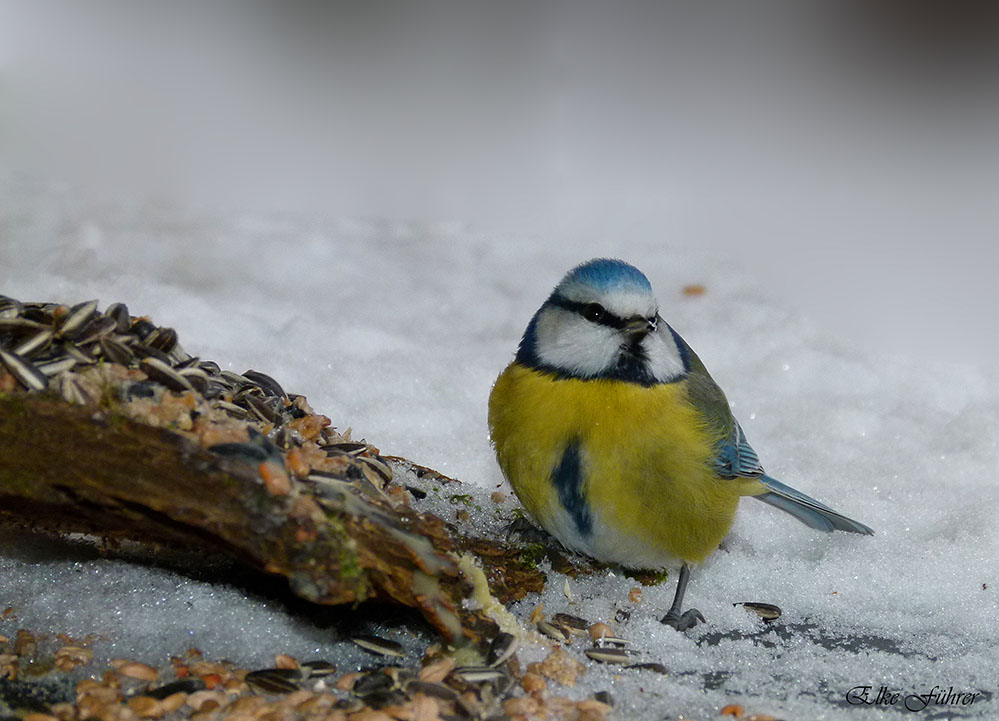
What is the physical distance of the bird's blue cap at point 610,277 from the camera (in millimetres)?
2486

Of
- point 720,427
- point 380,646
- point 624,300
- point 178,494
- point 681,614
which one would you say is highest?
point 624,300

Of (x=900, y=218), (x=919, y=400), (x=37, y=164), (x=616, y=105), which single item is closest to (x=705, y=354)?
(x=919, y=400)

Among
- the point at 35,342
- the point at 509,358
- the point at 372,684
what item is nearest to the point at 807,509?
the point at 509,358

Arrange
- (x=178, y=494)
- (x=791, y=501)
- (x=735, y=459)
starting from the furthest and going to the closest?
(x=791, y=501)
(x=735, y=459)
(x=178, y=494)

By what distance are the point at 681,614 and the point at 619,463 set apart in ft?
1.46

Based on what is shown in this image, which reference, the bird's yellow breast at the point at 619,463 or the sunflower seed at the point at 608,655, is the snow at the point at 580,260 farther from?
the bird's yellow breast at the point at 619,463

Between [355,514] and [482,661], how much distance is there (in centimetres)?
39

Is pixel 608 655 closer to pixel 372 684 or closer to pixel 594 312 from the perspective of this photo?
pixel 372 684

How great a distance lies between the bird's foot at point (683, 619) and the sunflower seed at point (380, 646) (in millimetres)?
720

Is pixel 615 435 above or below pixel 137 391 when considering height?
above

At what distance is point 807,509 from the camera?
119 inches

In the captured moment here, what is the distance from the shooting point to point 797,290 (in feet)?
15.9

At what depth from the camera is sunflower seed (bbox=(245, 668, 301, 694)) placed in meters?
1.95

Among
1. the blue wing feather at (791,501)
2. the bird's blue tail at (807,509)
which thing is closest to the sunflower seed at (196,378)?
the blue wing feather at (791,501)
